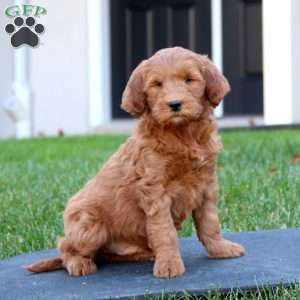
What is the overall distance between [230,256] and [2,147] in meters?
6.47

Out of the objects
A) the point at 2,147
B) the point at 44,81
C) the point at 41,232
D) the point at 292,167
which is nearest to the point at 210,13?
the point at 44,81

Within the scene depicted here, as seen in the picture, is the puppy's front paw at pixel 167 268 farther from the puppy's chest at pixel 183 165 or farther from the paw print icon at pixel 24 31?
the paw print icon at pixel 24 31

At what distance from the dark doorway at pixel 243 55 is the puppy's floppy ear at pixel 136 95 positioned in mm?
8183

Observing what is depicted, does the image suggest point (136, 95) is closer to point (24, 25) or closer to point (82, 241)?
point (82, 241)

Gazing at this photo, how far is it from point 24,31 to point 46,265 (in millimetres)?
7233

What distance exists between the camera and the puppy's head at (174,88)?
9.77 ft

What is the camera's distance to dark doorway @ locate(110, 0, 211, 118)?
1158cm

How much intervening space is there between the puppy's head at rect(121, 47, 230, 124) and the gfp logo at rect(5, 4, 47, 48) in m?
6.97

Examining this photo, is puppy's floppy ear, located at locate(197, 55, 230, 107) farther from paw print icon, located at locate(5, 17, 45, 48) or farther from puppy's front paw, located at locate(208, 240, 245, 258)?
paw print icon, located at locate(5, 17, 45, 48)

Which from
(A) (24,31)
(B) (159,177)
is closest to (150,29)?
(A) (24,31)

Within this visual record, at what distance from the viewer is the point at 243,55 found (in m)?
11.3

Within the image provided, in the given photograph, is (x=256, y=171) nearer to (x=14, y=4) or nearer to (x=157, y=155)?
(x=157, y=155)

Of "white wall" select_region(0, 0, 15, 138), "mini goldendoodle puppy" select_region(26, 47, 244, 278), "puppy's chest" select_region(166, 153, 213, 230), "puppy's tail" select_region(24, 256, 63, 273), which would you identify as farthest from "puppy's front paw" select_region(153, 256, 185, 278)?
"white wall" select_region(0, 0, 15, 138)

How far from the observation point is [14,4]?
437 inches
